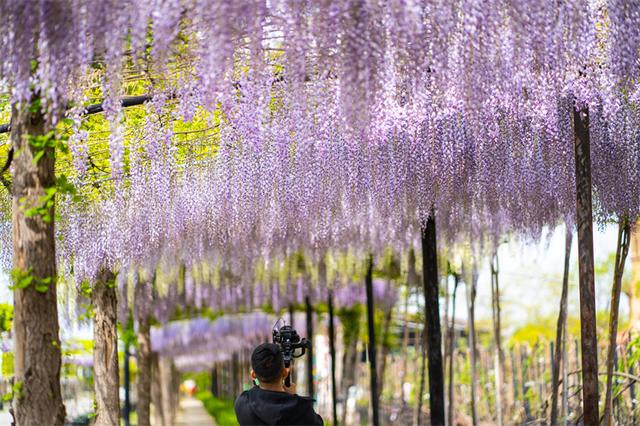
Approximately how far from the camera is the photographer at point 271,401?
374cm

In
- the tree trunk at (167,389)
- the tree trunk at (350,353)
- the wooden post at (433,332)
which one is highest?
the wooden post at (433,332)

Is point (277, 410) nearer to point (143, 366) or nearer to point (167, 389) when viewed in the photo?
point (143, 366)

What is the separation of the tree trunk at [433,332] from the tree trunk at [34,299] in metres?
3.90

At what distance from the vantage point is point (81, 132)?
21.2 feet

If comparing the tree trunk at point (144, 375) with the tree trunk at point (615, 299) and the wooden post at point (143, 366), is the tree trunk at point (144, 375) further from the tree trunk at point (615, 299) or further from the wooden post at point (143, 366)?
the tree trunk at point (615, 299)

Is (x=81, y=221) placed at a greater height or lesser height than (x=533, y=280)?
greater

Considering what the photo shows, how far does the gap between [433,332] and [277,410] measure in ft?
12.4

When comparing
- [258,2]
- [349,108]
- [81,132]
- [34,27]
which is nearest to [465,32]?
[349,108]

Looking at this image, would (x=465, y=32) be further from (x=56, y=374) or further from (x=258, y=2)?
(x=56, y=374)

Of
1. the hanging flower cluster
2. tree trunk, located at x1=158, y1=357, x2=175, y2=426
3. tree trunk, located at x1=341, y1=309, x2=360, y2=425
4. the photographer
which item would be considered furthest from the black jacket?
tree trunk, located at x1=158, y1=357, x2=175, y2=426

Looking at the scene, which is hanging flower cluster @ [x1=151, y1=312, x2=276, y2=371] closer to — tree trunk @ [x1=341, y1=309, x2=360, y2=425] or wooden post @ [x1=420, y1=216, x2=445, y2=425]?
tree trunk @ [x1=341, y1=309, x2=360, y2=425]

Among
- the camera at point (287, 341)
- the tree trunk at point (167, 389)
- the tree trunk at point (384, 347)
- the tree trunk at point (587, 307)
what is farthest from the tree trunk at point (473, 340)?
the tree trunk at point (167, 389)

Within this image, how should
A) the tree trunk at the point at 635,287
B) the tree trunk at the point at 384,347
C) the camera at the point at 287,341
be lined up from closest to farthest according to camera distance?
1. the camera at the point at 287,341
2. the tree trunk at the point at 384,347
3. the tree trunk at the point at 635,287

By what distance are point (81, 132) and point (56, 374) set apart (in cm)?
291
